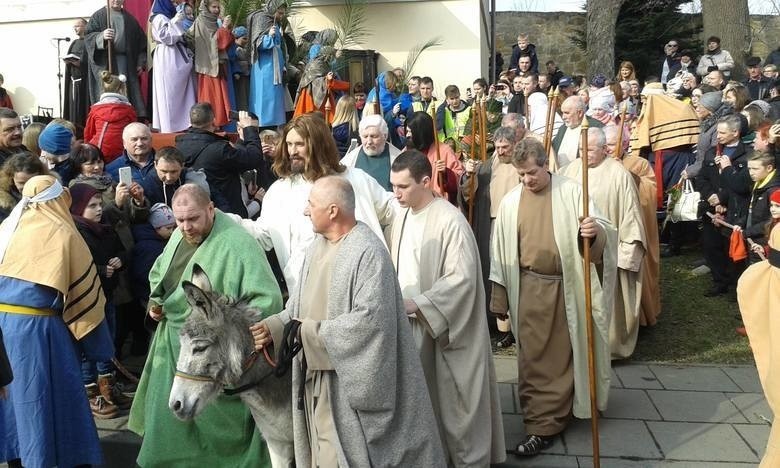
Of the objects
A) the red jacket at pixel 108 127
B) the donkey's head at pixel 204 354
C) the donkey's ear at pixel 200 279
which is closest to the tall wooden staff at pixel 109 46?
the red jacket at pixel 108 127

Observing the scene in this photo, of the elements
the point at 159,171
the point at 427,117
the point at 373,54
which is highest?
the point at 373,54

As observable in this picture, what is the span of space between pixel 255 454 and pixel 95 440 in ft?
3.20

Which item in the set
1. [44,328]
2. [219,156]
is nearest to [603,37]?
[219,156]

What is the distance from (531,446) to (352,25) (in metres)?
10.3

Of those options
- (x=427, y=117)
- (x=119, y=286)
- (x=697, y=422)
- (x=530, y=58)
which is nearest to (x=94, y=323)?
(x=119, y=286)

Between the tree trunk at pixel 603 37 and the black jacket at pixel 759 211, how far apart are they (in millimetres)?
11856

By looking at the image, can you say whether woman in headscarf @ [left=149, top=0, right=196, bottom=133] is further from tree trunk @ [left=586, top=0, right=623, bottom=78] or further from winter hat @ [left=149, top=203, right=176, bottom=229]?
tree trunk @ [left=586, top=0, right=623, bottom=78]

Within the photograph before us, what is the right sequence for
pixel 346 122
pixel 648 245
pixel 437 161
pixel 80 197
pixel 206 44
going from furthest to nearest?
pixel 206 44 → pixel 346 122 → pixel 648 245 → pixel 437 161 → pixel 80 197

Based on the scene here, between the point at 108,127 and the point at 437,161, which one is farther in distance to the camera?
the point at 108,127

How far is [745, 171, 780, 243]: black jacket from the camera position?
7505 mm

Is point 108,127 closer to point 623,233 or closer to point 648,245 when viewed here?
point 623,233

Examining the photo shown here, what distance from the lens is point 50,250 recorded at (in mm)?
4430

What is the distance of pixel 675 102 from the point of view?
10.4 m

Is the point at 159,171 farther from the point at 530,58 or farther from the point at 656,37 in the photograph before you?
the point at 656,37
